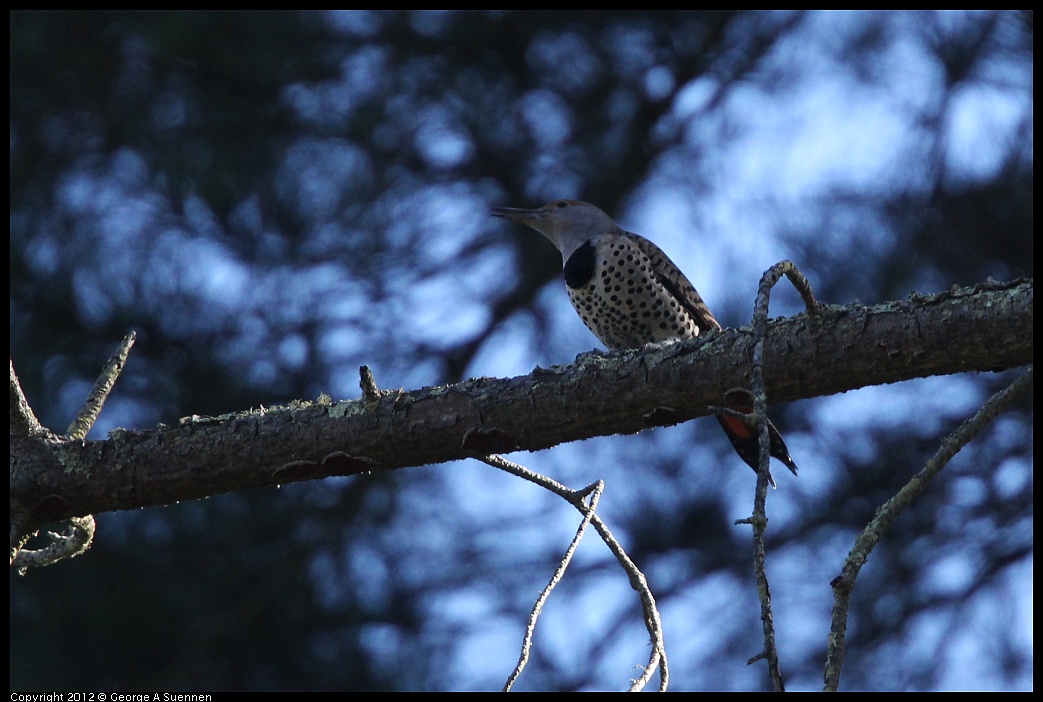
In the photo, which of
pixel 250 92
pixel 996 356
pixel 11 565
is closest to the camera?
pixel 996 356

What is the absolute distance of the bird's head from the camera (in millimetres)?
5082

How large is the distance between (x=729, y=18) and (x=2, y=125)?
429 cm

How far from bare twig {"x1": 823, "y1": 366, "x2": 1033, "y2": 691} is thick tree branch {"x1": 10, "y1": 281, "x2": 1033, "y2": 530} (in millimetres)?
329

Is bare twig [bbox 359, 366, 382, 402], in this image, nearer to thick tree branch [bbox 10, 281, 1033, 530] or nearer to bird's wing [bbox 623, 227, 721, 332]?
thick tree branch [bbox 10, 281, 1033, 530]

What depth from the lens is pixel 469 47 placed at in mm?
6832

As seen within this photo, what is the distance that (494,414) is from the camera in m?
2.48

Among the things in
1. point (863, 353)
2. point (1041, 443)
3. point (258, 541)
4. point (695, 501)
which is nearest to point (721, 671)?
point (695, 501)

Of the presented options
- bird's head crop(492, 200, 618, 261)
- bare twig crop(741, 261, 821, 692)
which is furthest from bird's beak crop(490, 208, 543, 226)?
bare twig crop(741, 261, 821, 692)

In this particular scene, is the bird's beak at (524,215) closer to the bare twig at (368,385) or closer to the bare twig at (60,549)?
the bare twig at (368,385)

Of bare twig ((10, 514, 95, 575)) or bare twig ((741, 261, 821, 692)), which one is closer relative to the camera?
bare twig ((741, 261, 821, 692))

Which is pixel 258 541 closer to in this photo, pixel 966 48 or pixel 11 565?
pixel 11 565

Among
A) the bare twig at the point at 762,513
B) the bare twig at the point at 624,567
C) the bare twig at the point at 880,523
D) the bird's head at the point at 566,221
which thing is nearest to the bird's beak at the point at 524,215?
the bird's head at the point at 566,221

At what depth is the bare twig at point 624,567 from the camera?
82.6 inches

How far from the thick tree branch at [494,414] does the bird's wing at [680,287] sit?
1855 millimetres
